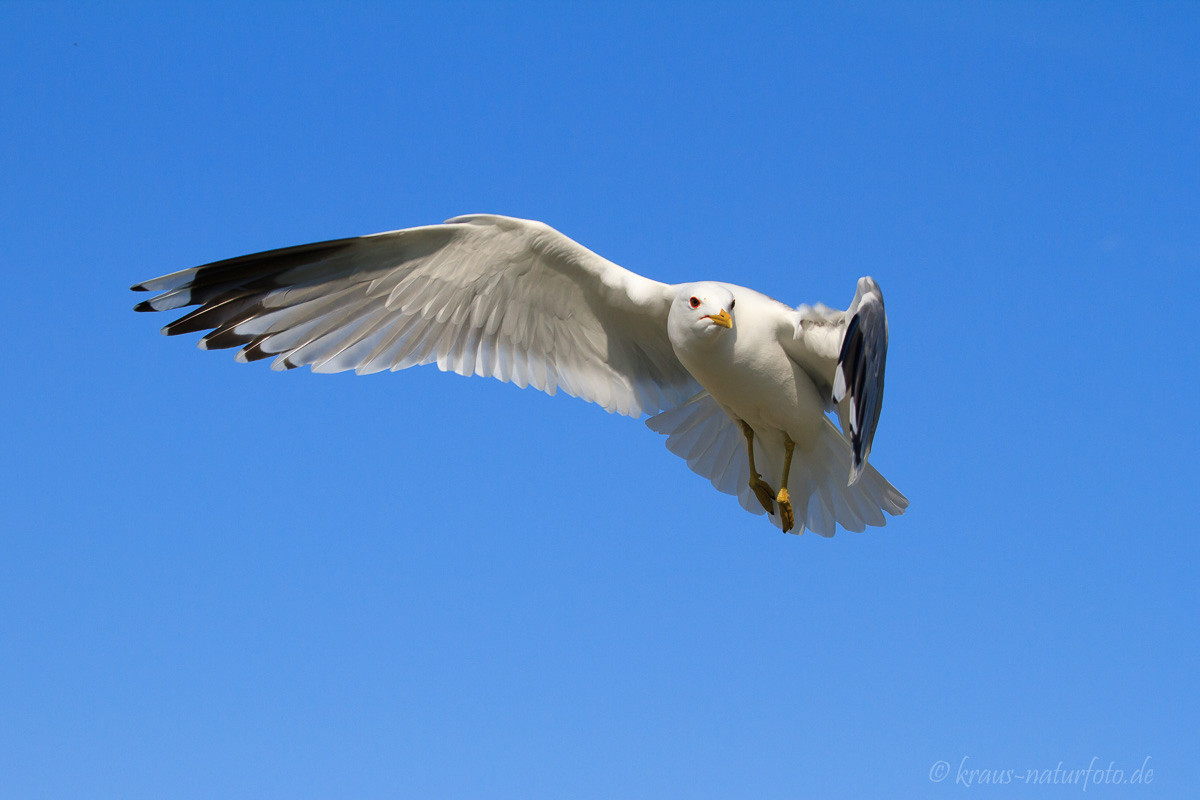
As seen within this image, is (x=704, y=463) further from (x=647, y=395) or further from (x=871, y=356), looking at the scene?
(x=871, y=356)

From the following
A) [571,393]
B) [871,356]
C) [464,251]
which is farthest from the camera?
[571,393]

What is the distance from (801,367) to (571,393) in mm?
1231

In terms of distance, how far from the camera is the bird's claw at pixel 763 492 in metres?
5.47

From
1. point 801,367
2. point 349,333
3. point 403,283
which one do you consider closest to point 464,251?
point 403,283

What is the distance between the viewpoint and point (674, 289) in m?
5.14

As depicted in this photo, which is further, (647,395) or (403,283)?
(647,395)

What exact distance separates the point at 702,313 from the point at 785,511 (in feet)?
3.72

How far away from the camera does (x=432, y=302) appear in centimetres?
555

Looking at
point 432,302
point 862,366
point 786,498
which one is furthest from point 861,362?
point 432,302

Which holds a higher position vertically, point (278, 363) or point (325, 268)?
point (325, 268)

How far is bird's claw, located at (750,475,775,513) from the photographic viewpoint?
547 centimetres

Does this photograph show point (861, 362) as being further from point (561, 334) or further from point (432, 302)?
point (432, 302)

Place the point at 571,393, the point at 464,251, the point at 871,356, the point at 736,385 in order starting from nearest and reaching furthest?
1. the point at 871,356
2. the point at 736,385
3. the point at 464,251
4. the point at 571,393

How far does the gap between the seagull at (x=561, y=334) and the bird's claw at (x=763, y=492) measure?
0.03 ft
